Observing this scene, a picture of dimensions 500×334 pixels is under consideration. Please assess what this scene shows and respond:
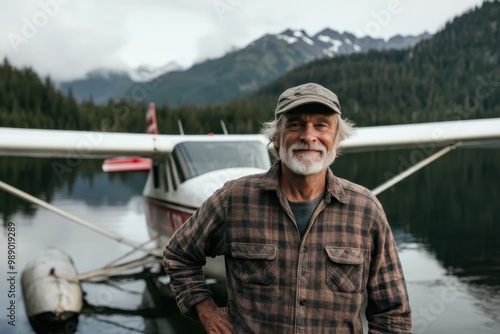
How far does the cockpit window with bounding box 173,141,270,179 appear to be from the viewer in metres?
5.72

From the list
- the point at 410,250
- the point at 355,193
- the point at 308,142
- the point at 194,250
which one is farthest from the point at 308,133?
the point at 410,250

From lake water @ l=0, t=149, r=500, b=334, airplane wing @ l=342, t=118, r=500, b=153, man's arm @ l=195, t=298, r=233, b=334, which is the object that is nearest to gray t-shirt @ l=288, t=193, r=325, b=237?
man's arm @ l=195, t=298, r=233, b=334

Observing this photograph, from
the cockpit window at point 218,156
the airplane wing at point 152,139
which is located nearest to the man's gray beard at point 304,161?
the cockpit window at point 218,156

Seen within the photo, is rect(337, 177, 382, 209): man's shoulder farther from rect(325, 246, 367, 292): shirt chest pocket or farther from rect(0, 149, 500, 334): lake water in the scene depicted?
rect(0, 149, 500, 334): lake water

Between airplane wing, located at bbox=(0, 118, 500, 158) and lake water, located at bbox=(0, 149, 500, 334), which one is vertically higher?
airplane wing, located at bbox=(0, 118, 500, 158)

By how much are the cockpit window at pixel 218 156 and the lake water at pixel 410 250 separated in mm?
1598

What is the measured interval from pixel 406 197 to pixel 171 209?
13.2m

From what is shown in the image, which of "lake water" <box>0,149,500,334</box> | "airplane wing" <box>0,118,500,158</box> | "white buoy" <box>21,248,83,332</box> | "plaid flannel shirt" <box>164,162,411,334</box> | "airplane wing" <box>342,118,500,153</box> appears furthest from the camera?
"airplane wing" <box>342,118,500,153</box>

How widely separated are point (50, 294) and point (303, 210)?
458 centimetres

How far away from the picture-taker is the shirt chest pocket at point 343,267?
5.63 ft

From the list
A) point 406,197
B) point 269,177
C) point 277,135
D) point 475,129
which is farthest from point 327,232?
point 406,197

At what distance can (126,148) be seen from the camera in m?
6.69

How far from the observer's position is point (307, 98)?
173 cm

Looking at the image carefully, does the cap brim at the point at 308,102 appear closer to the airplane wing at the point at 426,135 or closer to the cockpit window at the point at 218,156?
the cockpit window at the point at 218,156
